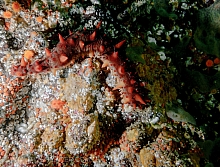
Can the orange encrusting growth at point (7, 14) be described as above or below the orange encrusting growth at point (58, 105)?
above

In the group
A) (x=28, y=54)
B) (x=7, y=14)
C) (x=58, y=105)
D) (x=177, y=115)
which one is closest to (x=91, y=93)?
(x=58, y=105)

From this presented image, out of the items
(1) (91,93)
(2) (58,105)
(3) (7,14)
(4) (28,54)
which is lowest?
(2) (58,105)

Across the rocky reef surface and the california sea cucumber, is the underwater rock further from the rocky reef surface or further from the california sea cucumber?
the california sea cucumber

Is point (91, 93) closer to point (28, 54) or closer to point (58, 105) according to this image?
point (58, 105)

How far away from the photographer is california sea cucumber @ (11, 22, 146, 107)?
2.66 metres

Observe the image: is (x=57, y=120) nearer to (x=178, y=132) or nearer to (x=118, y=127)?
(x=118, y=127)

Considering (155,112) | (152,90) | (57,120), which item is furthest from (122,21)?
(57,120)

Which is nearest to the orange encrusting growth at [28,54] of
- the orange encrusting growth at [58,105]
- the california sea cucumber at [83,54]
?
the california sea cucumber at [83,54]

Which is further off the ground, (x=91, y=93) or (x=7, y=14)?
(x=7, y=14)

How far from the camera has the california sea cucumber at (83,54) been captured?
2656 mm

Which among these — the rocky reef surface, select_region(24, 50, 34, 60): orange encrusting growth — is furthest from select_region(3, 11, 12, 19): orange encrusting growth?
select_region(24, 50, 34, 60): orange encrusting growth

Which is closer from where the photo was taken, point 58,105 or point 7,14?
point 58,105

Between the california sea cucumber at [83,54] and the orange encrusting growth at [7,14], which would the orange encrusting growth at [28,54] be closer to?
the california sea cucumber at [83,54]

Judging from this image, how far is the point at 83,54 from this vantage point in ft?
9.13
